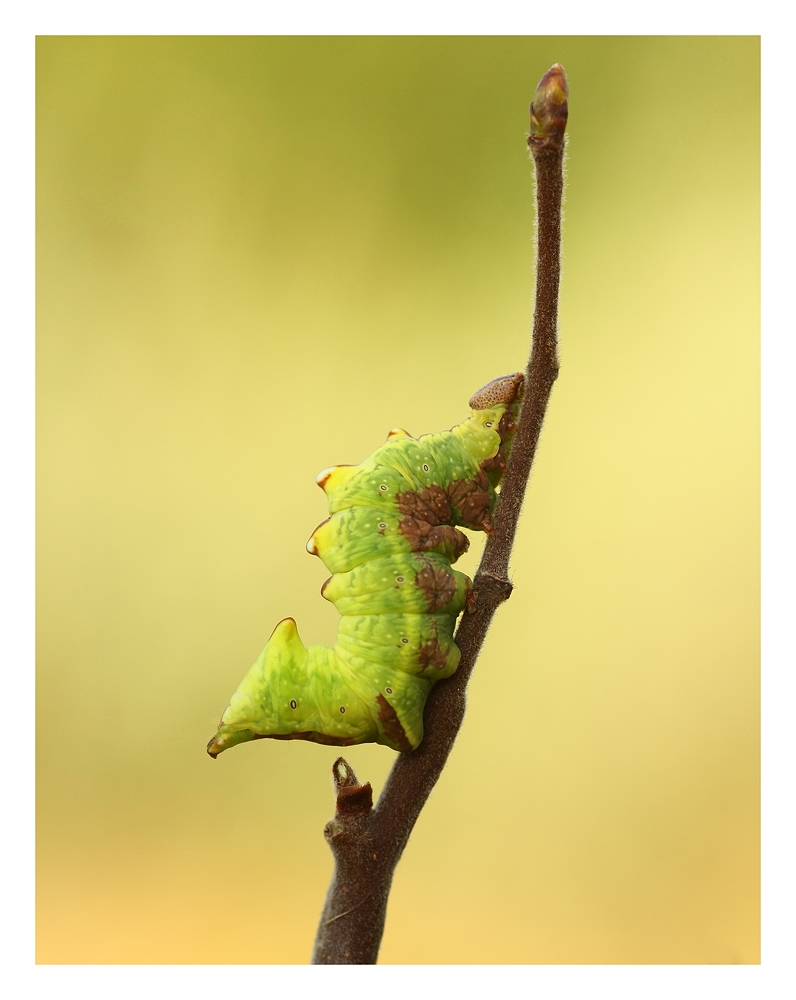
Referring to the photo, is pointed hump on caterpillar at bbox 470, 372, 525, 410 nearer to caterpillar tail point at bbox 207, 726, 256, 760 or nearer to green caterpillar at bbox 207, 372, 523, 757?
green caterpillar at bbox 207, 372, 523, 757

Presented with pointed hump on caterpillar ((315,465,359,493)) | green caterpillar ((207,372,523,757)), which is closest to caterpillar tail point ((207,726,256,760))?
green caterpillar ((207,372,523,757))

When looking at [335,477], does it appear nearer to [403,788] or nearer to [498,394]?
[498,394]

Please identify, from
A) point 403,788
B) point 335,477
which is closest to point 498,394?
point 335,477

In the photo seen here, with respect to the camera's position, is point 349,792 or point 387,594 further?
point 387,594

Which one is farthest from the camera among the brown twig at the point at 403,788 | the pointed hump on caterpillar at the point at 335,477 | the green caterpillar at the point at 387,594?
the pointed hump on caterpillar at the point at 335,477

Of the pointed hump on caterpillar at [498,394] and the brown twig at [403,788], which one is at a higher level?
the pointed hump on caterpillar at [498,394]

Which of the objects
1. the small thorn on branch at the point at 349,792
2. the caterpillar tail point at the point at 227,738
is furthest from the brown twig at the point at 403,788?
the caterpillar tail point at the point at 227,738

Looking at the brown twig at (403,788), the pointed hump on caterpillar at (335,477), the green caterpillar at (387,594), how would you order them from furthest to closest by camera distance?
the pointed hump on caterpillar at (335,477), the green caterpillar at (387,594), the brown twig at (403,788)

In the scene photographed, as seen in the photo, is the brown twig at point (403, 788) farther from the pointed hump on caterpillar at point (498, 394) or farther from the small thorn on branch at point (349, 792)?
the pointed hump on caterpillar at point (498, 394)
